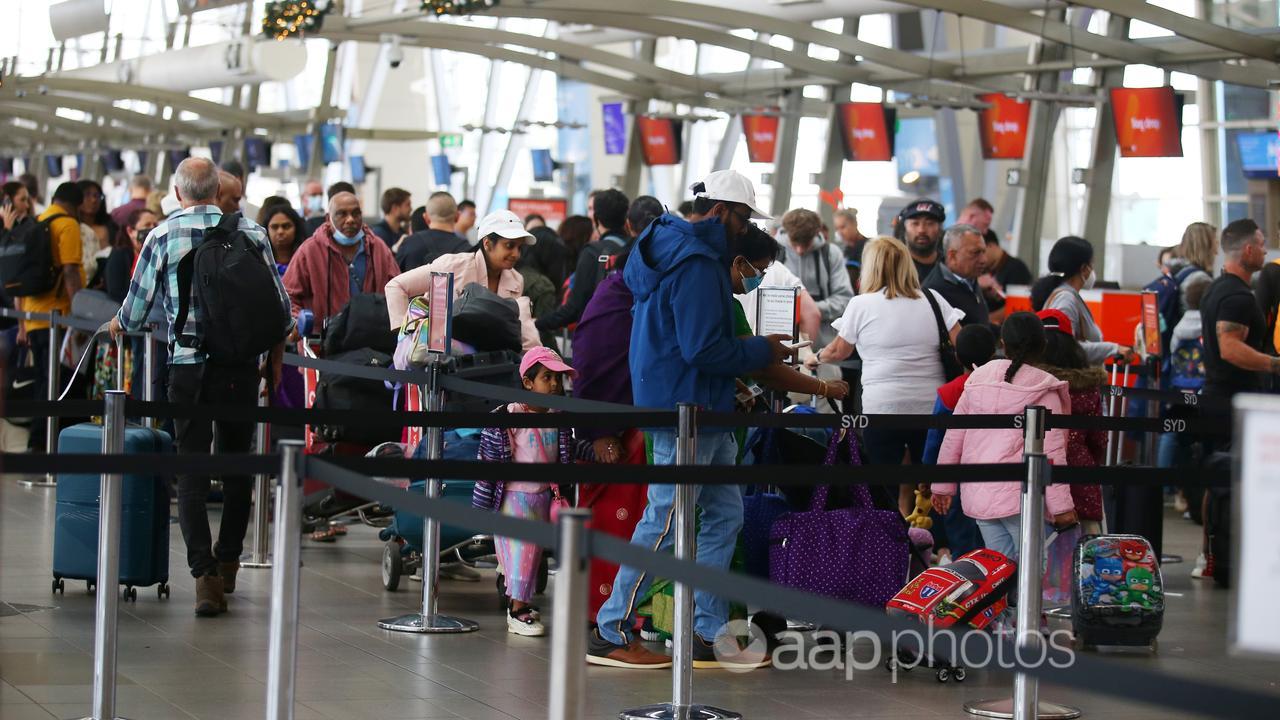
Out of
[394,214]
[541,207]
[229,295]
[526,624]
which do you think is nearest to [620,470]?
[526,624]

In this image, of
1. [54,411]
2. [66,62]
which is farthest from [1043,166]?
[66,62]

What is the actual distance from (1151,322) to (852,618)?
7.15 m

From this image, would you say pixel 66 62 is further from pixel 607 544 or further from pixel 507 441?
pixel 607 544

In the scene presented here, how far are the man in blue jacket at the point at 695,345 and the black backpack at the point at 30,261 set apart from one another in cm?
615

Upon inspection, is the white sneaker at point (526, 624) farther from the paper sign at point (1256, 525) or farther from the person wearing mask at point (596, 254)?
the paper sign at point (1256, 525)

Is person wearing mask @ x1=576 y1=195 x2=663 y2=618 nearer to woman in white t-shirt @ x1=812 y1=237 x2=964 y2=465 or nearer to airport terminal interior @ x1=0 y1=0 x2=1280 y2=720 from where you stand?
airport terminal interior @ x1=0 y1=0 x2=1280 y2=720

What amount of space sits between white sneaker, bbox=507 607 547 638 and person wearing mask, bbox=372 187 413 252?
5.88 m

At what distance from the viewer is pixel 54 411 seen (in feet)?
16.7

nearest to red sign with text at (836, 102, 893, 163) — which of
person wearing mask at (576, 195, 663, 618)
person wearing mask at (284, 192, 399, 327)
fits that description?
person wearing mask at (284, 192, 399, 327)

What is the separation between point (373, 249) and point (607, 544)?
19.9ft

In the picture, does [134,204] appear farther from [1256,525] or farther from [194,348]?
[1256,525]

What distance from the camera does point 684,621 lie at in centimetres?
515

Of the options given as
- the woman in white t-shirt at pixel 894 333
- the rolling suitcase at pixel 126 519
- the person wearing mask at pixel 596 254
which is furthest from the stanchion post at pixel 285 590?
the person wearing mask at pixel 596 254

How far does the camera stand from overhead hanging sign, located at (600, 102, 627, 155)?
955 inches
